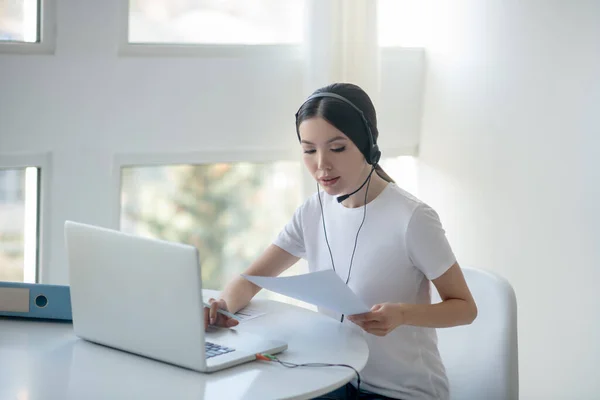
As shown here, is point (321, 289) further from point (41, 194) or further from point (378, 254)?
point (41, 194)

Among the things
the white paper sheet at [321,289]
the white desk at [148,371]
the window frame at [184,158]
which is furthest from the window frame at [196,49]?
the white paper sheet at [321,289]

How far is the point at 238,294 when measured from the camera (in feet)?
6.10

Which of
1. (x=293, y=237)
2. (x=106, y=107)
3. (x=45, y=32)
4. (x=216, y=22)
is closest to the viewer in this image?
(x=293, y=237)

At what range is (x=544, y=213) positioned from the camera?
8.56 ft

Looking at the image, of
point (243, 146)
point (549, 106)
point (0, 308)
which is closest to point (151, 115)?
point (243, 146)

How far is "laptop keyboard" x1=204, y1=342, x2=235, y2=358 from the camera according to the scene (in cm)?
149

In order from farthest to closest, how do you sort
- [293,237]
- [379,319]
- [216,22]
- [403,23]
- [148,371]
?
[403,23]
[216,22]
[293,237]
[379,319]
[148,371]

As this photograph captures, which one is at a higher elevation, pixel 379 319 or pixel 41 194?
pixel 41 194

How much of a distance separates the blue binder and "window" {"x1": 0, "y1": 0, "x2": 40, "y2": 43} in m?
0.97

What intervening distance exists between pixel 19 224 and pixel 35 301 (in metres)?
0.86

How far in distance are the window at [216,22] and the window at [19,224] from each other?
0.54 metres

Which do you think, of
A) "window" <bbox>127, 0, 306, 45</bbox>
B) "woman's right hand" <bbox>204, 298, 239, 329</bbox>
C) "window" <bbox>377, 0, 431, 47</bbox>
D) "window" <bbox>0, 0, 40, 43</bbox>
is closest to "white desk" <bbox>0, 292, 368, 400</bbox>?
"woman's right hand" <bbox>204, 298, 239, 329</bbox>

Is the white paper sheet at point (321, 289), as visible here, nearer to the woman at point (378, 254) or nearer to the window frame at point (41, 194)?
the woman at point (378, 254)

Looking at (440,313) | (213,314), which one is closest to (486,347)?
(440,313)
